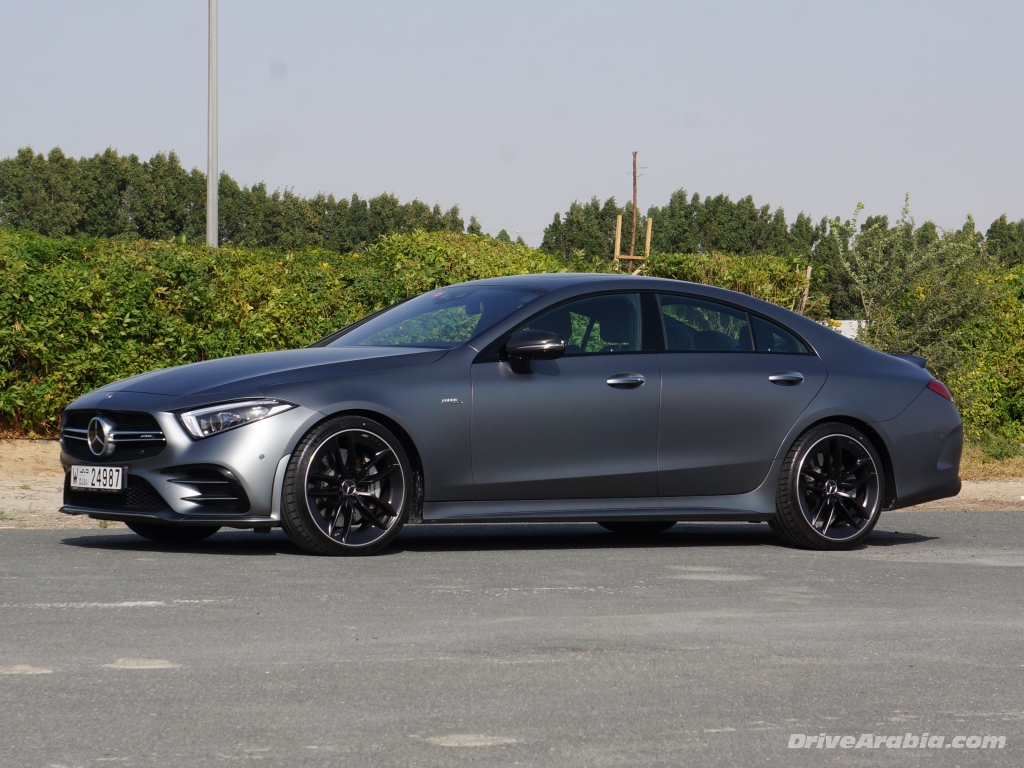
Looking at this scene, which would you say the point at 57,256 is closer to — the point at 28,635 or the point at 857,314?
the point at 28,635

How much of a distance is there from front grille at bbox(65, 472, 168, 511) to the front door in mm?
1757

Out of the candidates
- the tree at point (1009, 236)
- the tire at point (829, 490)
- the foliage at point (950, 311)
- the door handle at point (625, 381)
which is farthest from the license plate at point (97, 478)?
the tree at point (1009, 236)

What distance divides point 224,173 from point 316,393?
84601mm

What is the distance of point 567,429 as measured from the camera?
27.4ft

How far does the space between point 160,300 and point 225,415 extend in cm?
738

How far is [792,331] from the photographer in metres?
9.27

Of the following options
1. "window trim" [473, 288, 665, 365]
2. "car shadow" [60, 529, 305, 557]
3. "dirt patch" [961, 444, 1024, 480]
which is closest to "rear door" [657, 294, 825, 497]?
"window trim" [473, 288, 665, 365]

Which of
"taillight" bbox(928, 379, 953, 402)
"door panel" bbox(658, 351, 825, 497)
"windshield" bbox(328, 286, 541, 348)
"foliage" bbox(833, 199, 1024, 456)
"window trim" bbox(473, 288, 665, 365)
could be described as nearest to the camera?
"window trim" bbox(473, 288, 665, 365)

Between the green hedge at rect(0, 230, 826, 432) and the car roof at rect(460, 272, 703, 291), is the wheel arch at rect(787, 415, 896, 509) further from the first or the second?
the green hedge at rect(0, 230, 826, 432)

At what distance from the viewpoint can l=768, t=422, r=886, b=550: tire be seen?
888cm

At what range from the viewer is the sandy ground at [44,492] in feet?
33.7

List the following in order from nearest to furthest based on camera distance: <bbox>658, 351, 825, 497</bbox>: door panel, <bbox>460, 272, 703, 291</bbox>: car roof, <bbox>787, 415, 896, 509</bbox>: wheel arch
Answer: <bbox>658, 351, 825, 497</bbox>: door panel, <bbox>460, 272, 703, 291</bbox>: car roof, <bbox>787, 415, 896, 509</bbox>: wheel arch

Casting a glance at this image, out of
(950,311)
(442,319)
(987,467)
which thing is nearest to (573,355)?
(442,319)

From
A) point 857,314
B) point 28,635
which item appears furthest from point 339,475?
point 857,314
